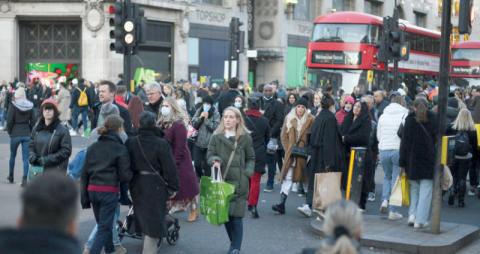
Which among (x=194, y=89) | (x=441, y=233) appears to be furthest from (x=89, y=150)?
(x=194, y=89)

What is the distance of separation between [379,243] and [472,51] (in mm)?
27989

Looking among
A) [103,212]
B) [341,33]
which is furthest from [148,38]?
[103,212]

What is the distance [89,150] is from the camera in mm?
7254

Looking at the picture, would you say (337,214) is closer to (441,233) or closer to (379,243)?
(379,243)

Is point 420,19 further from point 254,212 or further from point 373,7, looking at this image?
point 254,212

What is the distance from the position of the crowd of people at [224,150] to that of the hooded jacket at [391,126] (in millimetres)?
15

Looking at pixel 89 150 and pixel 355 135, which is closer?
pixel 89 150

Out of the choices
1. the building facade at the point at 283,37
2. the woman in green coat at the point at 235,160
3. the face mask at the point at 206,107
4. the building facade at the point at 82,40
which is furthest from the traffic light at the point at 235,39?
the building facade at the point at 283,37

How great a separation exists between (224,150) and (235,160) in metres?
0.17

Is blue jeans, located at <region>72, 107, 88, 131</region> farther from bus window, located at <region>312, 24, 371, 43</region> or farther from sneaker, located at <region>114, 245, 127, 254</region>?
sneaker, located at <region>114, 245, 127, 254</region>

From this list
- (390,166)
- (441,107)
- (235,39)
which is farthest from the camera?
(235,39)

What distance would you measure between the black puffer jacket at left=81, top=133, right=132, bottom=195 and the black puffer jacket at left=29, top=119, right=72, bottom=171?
1.51 metres

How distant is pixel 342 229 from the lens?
365 cm

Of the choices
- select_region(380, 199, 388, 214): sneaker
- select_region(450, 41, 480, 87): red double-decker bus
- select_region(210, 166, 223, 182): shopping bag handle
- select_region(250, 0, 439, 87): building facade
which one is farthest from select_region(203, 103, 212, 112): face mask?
select_region(250, 0, 439, 87): building facade
